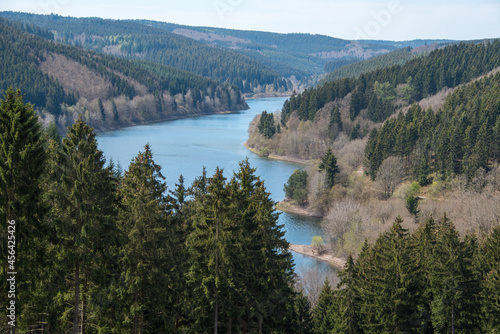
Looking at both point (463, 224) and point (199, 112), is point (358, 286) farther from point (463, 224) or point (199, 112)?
point (199, 112)

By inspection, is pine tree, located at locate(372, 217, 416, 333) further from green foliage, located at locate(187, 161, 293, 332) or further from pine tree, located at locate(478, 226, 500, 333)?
green foliage, located at locate(187, 161, 293, 332)

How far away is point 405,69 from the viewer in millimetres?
126812

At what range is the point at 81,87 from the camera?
169 m

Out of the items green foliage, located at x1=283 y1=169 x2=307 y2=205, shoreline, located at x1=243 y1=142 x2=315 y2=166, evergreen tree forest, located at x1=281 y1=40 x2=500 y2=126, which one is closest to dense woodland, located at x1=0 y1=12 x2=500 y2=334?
green foliage, located at x1=283 y1=169 x2=307 y2=205

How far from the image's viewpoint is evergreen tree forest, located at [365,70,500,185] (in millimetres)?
67438

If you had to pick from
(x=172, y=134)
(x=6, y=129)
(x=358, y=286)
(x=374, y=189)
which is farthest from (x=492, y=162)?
(x=172, y=134)

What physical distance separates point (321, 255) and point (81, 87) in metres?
136

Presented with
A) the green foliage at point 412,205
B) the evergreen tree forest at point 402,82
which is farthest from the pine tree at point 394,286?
the evergreen tree forest at point 402,82

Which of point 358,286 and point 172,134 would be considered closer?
point 358,286

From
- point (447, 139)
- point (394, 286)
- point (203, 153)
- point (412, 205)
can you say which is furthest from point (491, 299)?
point (203, 153)

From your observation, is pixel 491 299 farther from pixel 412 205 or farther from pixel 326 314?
pixel 412 205

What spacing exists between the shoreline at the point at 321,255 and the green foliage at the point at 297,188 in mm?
15507

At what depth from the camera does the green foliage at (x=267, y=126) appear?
371 feet

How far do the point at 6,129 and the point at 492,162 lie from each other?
66652 mm
